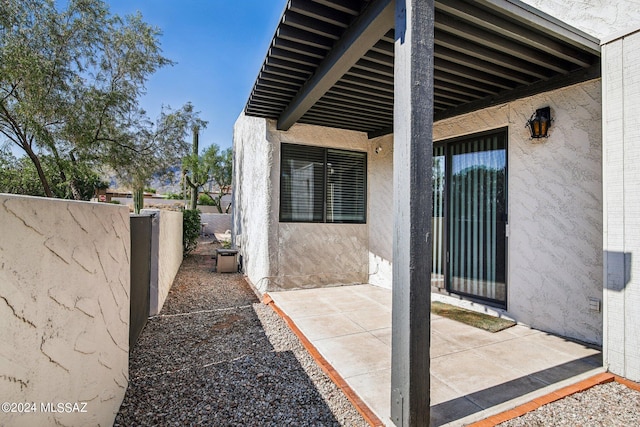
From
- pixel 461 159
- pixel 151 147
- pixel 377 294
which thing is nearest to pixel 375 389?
pixel 377 294

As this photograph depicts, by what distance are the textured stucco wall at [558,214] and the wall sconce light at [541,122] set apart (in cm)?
6

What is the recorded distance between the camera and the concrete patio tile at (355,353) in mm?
3013

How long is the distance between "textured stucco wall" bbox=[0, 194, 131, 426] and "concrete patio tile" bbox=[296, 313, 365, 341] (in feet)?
6.78

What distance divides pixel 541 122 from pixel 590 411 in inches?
122

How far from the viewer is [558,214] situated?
3834mm

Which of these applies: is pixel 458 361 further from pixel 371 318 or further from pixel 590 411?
pixel 371 318

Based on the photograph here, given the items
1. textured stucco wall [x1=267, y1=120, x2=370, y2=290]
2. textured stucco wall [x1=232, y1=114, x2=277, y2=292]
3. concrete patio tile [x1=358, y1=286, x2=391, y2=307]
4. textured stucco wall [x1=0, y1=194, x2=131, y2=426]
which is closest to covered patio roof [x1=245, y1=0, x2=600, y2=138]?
textured stucco wall [x1=267, y1=120, x2=370, y2=290]

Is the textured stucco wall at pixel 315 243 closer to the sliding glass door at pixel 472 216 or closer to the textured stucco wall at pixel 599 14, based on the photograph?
the sliding glass door at pixel 472 216

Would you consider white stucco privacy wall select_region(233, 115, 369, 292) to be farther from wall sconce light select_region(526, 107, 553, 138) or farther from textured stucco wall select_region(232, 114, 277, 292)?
wall sconce light select_region(526, 107, 553, 138)

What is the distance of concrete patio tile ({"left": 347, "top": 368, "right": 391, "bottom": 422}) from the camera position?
2393 millimetres

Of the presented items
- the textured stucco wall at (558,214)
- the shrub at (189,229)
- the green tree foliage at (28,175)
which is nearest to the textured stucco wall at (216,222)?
the shrub at (189,229)

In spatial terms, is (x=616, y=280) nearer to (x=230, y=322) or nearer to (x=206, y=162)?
(x=230, y=322)

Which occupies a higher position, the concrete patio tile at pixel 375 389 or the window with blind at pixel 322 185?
the window with blind at pixel 322 185

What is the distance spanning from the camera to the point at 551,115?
389 centimetres
